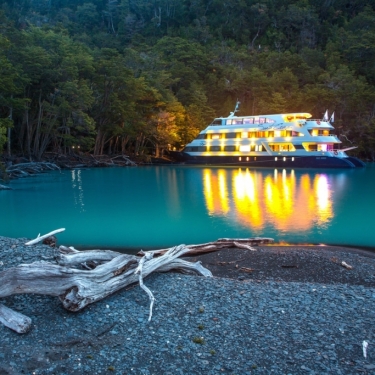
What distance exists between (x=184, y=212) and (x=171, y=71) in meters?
38.3

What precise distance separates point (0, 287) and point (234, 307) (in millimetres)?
2735

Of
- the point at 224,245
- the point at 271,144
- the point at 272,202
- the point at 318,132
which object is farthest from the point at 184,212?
the point at 318,132

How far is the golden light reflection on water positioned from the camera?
553 inches

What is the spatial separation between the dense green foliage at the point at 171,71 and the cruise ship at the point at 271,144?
4115 millimetres

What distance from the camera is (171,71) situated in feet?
167

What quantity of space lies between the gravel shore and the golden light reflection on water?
7.71 m

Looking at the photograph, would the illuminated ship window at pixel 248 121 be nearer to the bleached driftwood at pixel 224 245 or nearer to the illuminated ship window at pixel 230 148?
the illuminated ship window at pixel 230 148

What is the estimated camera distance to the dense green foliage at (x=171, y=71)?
31.7m

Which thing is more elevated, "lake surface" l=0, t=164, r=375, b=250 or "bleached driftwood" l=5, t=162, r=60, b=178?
"bleached driftwood" l=5, t=162, r=60, b=178

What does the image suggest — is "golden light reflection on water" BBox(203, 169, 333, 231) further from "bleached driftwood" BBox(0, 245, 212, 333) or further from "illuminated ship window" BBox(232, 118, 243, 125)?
"illuminated ship window" BBox(232, 118, 243, 125)

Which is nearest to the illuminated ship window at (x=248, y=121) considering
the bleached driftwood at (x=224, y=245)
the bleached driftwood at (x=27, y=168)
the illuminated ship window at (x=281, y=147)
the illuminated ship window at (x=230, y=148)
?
the illuminated ship window at (x=230, y=148)

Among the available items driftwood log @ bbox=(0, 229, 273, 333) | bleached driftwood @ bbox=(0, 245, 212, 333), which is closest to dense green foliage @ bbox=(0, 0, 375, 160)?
driftwood log @ bbox=(0, 229, 273, 333)

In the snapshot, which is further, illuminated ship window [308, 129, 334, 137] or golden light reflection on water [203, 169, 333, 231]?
illuminated ship window [308, 129, 334, 137]

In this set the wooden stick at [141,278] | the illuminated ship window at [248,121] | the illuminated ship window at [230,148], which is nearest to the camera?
the wooden stick at [141,278]
